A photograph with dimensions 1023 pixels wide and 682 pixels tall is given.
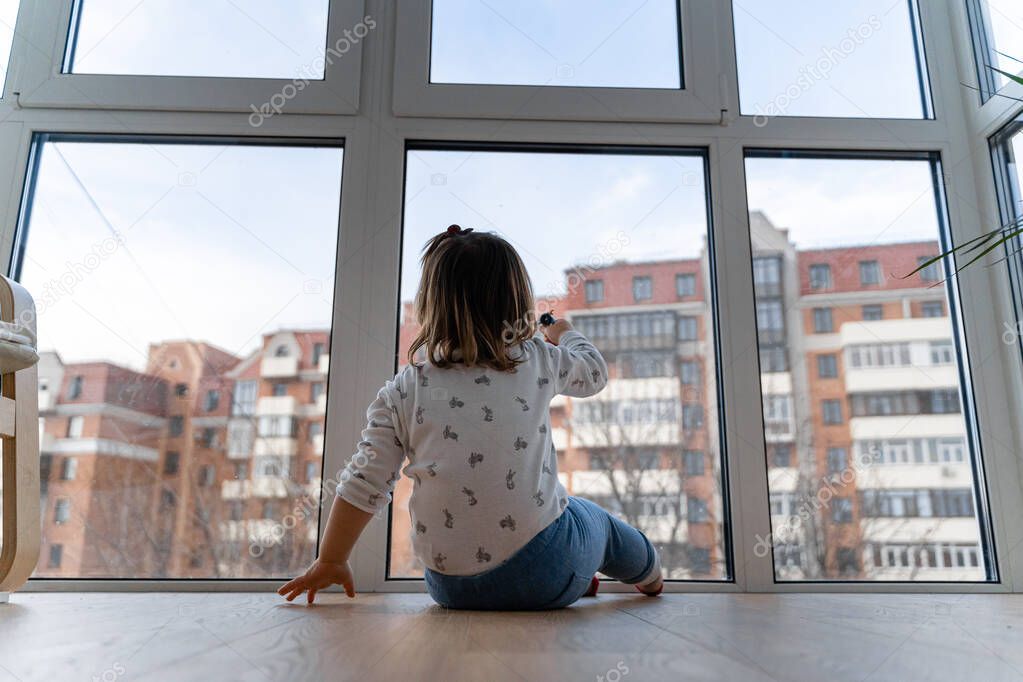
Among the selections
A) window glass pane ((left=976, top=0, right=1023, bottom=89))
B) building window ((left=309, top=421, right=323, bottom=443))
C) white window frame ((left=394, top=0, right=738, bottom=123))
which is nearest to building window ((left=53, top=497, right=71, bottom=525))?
building window ((left=309, top=421, right=323, bottom=443))

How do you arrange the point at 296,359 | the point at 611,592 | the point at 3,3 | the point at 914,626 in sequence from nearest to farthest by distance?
the point at 914,626 < the point at 611,592 < the point at 296,359 < the point at 3,3

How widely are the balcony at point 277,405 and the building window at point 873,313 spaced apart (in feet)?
3.49

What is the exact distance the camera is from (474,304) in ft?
3.78

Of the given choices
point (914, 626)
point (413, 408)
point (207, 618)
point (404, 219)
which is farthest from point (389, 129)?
point (914, 626)

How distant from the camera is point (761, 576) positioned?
52.6 inches

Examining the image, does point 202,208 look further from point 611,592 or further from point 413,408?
point 611,592

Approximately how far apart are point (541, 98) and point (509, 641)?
3.47 feet

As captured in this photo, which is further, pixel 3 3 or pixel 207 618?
pixel 3 3

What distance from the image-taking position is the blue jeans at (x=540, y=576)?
3.47ft

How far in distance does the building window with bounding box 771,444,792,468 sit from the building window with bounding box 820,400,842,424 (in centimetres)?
9

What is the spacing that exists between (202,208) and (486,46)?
0.64 m

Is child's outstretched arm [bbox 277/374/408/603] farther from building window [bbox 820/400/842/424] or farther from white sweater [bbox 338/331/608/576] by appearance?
building window [bbox 820/400/842/424]

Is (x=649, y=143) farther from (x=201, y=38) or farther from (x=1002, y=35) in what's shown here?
(x=201, y=38)

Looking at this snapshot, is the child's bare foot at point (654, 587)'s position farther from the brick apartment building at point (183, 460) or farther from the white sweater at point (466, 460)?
the brick apartment building at point (183, 460)
